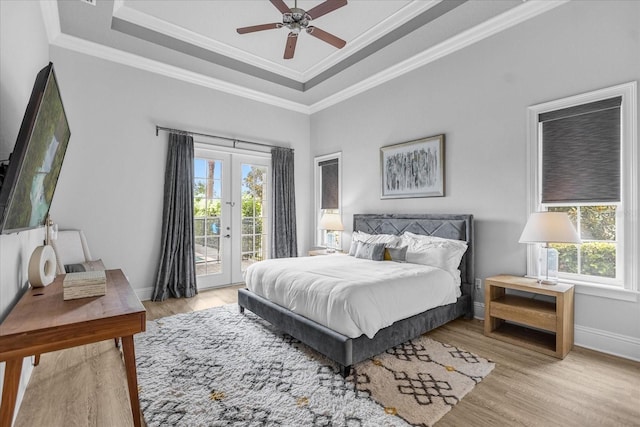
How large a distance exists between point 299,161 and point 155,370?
4.31 m

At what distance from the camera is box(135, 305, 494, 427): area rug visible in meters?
1.90

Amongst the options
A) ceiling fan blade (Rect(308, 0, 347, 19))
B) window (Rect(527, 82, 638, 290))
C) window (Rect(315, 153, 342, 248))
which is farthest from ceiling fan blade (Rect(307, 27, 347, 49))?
window (Rect(315, 153, 342, 248))

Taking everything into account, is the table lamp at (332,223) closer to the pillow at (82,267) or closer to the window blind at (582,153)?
the window blind at (582,153)

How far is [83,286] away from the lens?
1.82 meters

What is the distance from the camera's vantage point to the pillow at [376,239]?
390 cm

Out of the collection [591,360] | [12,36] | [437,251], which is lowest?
[591,360]

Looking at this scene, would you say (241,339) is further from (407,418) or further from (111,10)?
(111,10)

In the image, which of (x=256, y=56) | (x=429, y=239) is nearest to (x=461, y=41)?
(x=429, y=239)

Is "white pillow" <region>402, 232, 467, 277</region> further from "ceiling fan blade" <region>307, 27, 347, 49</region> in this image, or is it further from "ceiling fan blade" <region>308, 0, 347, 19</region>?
"ceiling fan blade" <region>308, 0, 347, 19</region>

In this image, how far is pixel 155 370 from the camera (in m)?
2.42

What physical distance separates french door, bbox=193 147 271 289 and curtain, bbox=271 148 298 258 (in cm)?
16

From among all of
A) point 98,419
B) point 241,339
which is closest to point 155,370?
point 98,419

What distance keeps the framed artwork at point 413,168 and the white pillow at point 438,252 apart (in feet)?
2.40

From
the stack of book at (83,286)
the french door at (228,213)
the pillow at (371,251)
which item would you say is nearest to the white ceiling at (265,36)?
the french door at (228,213)
